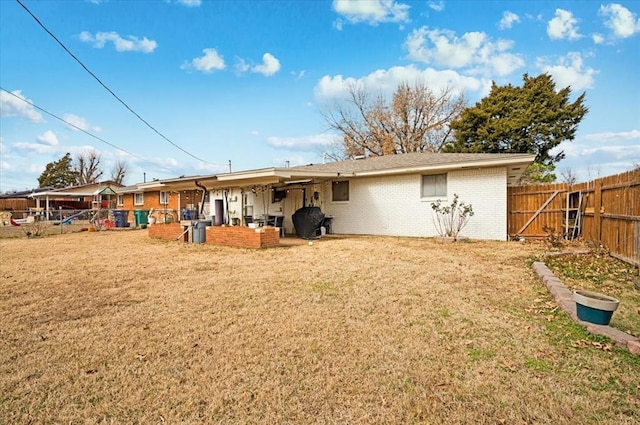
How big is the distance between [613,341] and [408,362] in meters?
1.92

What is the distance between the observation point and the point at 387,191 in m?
12.2

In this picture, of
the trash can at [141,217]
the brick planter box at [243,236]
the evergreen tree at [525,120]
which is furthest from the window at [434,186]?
the trash can at [141,217]

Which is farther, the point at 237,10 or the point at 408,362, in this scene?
the point at 237,10

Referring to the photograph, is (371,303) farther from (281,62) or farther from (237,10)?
(281,62)

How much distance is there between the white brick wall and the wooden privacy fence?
776 millimetres

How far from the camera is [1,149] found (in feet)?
70.5

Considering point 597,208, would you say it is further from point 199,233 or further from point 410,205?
point 199,233

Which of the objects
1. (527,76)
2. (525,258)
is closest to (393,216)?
(525,258)

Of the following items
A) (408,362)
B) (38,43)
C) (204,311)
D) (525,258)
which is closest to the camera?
(408,362)

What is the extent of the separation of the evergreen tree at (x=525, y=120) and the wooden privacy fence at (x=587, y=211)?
43.3 feet

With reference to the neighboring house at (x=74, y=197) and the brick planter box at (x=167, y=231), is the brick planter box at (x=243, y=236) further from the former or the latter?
the neighboring house at (x=74, y=197)

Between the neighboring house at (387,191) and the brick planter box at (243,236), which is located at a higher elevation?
the neighboring house at (387,191)

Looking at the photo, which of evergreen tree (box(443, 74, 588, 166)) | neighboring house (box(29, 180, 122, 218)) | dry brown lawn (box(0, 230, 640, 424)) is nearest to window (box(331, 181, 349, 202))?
dry brown lawn (box(0, 230, 640, 424))

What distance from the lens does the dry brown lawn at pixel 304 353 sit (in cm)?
206
